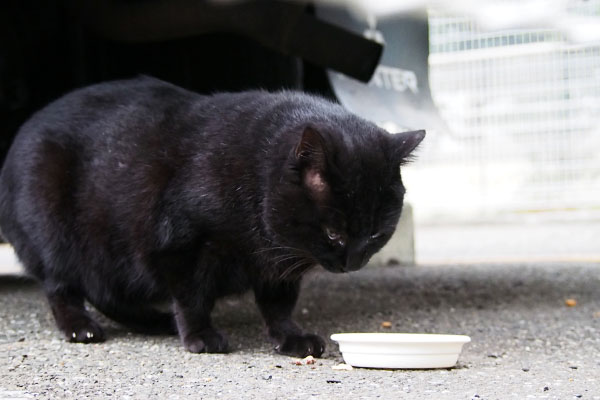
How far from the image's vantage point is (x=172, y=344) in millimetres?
3070

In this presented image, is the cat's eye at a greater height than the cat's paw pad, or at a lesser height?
greater

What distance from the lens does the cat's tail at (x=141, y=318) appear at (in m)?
3.30

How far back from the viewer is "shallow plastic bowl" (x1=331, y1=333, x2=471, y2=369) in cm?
248

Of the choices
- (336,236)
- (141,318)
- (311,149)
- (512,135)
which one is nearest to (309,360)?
(336,236)

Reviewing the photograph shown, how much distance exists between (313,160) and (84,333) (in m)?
1.19

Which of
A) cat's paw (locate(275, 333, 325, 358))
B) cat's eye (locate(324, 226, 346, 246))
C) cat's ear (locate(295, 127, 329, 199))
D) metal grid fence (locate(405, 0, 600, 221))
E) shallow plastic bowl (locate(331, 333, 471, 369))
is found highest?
cat's ear (locate(295, 127, 329, 199))

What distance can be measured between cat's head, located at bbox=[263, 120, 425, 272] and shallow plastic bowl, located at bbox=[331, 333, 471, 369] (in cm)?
25

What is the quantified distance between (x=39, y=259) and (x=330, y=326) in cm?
122

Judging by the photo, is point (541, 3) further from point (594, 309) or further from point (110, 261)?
point (110, 261)

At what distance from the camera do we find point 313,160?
99.7 inches

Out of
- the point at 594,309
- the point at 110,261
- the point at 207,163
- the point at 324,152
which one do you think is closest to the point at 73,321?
the point at 110,261

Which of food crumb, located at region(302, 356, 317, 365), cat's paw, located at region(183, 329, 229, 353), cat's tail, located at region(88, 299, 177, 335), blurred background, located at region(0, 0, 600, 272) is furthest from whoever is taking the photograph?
blurred background, located at region(0, 0, 600, 272)

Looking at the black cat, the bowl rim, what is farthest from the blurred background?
the bowl rim

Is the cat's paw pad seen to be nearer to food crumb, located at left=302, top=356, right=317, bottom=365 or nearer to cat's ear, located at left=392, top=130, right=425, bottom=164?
food crumb, located at left=302, top=356, right=317, bottom=365
